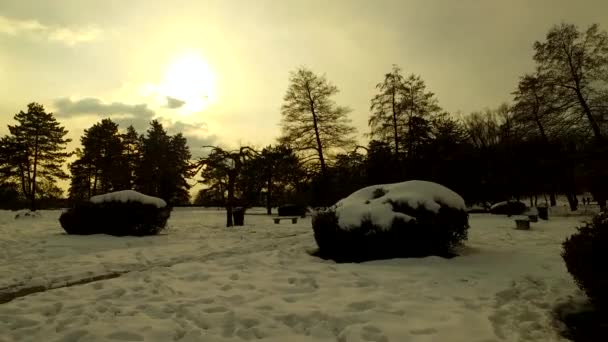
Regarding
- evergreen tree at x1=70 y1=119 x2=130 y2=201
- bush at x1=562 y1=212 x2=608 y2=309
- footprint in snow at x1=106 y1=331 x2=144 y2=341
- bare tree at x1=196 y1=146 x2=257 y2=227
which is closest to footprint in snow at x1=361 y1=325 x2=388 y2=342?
footprint in snow at x1=106 y1=331 x2=144 y2=341

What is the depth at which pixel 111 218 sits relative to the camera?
14055 millimetres

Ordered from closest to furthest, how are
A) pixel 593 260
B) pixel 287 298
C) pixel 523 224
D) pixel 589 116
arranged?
1. pixel 593 260
2. pixel 287 298
3. pixel 523 224
4. pixel 589 116

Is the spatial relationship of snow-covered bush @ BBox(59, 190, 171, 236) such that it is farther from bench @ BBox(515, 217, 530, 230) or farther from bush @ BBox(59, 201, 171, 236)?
bench @ BBox(515, 217, 530, 230)

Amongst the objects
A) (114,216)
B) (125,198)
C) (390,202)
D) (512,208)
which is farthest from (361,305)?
(512,208)

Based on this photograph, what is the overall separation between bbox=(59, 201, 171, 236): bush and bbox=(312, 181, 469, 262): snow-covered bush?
834cm

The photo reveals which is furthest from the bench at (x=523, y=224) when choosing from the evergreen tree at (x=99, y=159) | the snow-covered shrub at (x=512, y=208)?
the evergreen tree at (x=99, y=159)

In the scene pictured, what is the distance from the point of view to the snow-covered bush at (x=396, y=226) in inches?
314

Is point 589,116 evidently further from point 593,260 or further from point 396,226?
point 593,260

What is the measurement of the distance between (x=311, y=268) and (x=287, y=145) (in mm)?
23628

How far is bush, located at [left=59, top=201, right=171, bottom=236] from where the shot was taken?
14055mm

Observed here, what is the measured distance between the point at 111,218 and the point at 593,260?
14.3 meters

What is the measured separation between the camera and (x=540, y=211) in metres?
19.9

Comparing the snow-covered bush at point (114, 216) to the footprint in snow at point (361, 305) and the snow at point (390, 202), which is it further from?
the footprint in snow at point (361, 305)

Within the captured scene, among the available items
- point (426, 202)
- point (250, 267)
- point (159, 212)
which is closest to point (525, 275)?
point (426, 202)
